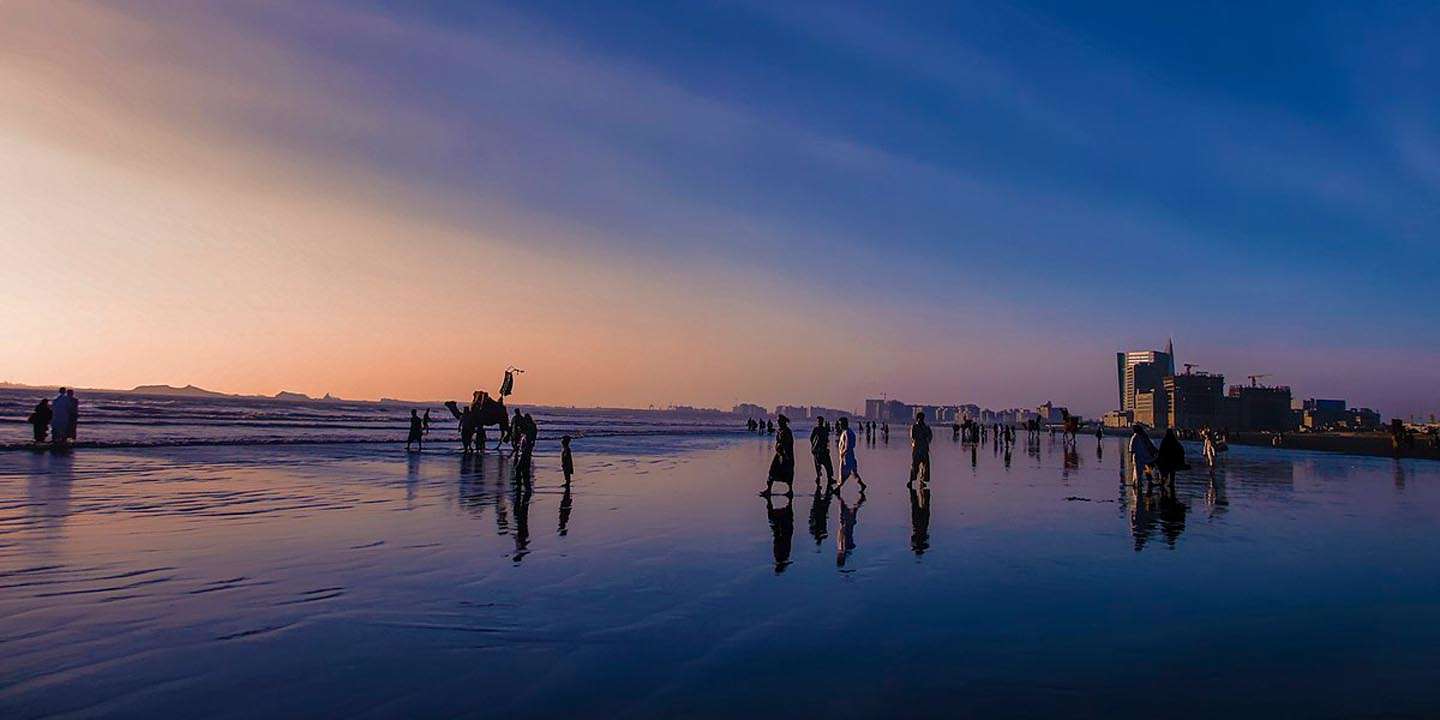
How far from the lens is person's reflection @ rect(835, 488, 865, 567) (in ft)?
39.8

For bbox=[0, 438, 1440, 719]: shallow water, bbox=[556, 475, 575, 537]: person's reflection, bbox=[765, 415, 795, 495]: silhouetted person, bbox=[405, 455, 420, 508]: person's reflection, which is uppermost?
bbox=[765, 415, 795, 495]: silhouetted person

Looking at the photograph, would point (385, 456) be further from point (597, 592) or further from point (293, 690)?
point (293, 690)

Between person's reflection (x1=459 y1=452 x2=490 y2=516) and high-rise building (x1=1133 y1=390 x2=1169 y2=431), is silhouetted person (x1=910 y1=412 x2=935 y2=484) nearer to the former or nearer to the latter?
person's reflection (x1=459 y1=452 x2=490 y2=516)

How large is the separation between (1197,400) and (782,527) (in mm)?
174877

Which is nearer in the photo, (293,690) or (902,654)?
(293,690)

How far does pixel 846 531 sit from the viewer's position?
14719mm

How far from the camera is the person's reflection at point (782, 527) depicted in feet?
38.3

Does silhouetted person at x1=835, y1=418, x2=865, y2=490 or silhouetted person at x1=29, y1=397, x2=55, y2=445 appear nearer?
silhouetted person at x1=835, y1=418, x2=865, y2=490

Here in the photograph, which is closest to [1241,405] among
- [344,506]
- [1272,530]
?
[1272,530]

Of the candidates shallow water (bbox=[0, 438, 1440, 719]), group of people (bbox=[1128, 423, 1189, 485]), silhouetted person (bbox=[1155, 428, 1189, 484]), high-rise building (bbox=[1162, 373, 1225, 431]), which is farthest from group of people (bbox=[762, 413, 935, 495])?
high-rise building (bbox=[1162, 373, 1225, 431])

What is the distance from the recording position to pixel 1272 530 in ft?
51.4

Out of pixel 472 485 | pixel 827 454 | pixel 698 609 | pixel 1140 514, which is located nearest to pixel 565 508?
pixel 472 485

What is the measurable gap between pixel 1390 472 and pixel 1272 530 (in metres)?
27.1

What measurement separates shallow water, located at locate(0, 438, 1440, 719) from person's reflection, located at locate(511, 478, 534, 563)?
0.13 meters
